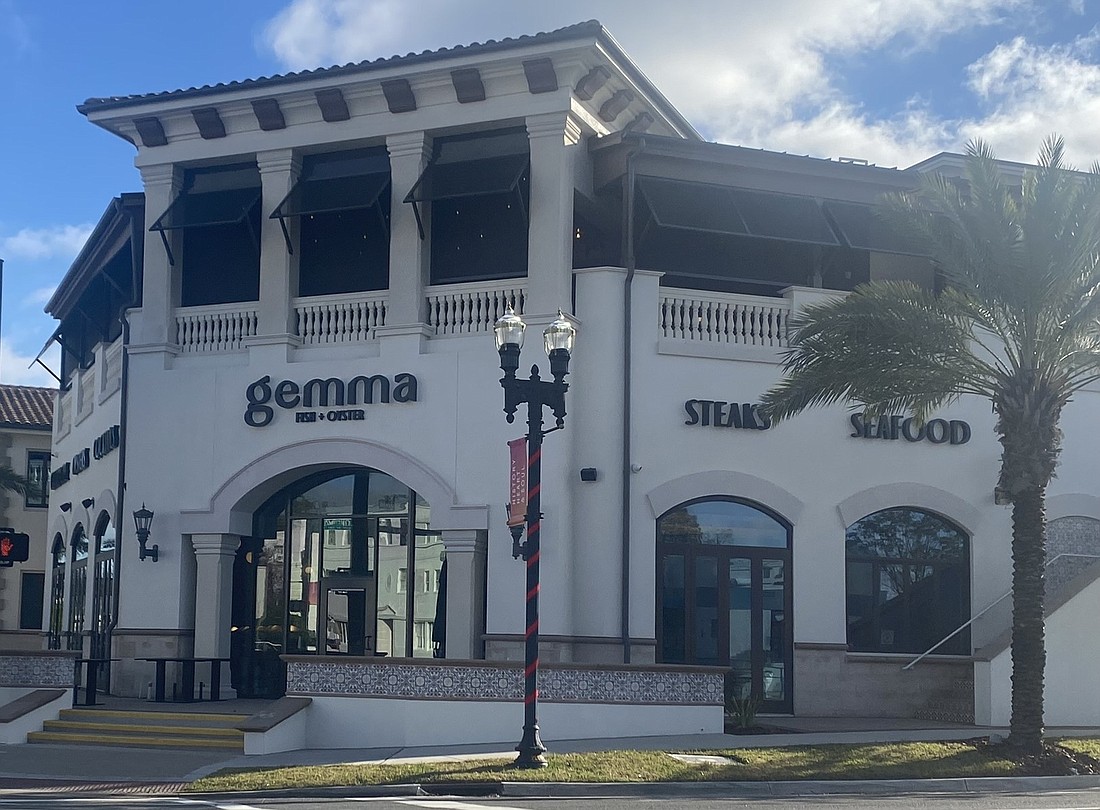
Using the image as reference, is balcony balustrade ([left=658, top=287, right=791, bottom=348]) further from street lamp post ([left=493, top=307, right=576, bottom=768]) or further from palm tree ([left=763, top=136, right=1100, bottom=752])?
street lamp post ([left=493, top=307, right=576, bottom=768])

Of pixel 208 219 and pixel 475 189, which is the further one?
pixel 208 219

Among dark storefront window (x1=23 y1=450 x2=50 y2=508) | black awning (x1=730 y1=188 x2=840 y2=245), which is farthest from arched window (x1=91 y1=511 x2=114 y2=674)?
dark storefront window (x1=23 y1=450 x2=50 y2=508)

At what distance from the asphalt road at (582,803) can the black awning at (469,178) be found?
1059cm

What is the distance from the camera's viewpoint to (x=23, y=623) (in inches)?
1711

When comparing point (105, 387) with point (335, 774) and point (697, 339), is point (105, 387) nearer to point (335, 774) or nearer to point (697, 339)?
point (697, 339)

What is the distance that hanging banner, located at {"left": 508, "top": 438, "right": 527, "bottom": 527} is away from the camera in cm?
1698

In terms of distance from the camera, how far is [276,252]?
23.5 meters

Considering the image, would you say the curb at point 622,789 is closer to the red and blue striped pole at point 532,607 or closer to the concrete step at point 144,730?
the red and blue striped pole at point 532,607

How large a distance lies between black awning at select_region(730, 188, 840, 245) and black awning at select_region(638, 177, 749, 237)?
0.22 meters

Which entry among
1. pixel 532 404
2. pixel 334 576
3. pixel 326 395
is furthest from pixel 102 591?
pixel 532 404

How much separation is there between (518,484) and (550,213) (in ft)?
19.1

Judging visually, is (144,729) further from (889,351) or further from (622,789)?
(889,351)

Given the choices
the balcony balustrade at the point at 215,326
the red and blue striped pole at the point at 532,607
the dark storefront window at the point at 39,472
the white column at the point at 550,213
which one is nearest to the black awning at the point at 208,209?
the balcony balustrade at the point at 215,326

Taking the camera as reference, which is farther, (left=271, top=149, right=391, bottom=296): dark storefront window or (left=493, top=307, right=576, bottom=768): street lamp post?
(left=271, top=149, right=391, bottom=296): dark storefront window
